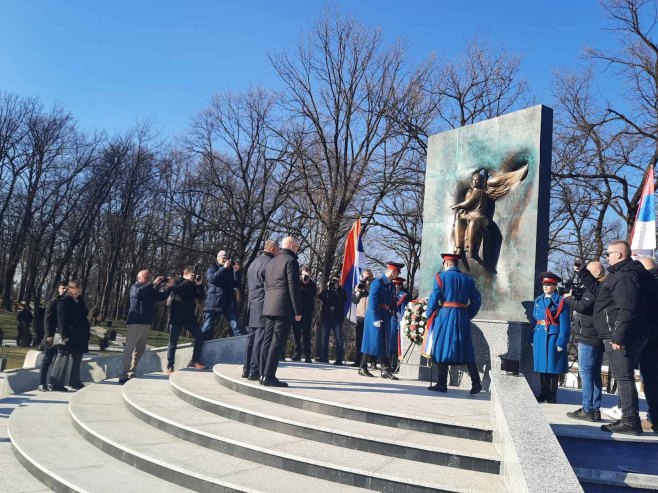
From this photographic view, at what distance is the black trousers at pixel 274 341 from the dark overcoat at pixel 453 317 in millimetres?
2230

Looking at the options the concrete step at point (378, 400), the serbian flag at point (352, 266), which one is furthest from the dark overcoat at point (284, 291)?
the serbian flag at point (352, 266)

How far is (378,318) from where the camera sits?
974 cm

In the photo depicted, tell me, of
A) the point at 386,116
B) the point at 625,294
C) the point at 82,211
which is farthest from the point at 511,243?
the point at 82,211

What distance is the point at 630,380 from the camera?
598cm

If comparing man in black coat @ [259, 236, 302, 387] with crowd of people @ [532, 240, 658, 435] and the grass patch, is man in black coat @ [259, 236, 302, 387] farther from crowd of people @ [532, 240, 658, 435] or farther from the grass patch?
the grass patch

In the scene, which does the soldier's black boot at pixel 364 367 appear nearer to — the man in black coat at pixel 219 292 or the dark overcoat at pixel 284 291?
the dark overcoat at pixel 284 291

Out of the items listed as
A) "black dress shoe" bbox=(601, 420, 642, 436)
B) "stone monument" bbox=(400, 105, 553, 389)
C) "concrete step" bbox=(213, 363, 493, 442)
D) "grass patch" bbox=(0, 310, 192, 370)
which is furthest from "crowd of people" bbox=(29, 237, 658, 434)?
"grass patch" bbox=(0, 310, 192, 370)

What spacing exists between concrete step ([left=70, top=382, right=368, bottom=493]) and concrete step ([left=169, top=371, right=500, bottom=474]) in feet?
0.86

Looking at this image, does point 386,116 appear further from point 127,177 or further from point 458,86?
point 127,177

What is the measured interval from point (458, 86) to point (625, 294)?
23.2m

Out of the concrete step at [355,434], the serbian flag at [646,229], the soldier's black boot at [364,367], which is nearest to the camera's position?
the concrete step at [355,434]

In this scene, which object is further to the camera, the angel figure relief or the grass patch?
the grass patch

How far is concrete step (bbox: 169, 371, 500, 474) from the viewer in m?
5.22

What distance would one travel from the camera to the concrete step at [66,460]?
17.4ft
